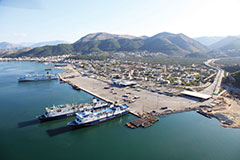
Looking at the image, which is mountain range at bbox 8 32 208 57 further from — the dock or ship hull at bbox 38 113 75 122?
the dock

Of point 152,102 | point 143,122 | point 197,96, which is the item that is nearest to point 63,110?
point 143,122

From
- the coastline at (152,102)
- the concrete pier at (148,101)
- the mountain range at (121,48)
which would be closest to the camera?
the coastline at (152,102)

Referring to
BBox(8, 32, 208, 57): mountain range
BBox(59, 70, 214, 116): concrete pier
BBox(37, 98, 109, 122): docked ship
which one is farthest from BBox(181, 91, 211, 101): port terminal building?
BBox(8, 32, 208, 57): mountain range

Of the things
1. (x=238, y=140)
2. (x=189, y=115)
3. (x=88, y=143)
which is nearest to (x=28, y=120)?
(x=88, y=143)

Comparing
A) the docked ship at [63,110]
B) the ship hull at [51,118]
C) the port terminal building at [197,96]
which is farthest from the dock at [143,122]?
the port terminal building at [197,96]

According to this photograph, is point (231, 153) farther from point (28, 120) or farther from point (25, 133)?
point (28, 120)

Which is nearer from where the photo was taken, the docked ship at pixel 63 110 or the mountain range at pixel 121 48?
the docked ship at pixel 63 110

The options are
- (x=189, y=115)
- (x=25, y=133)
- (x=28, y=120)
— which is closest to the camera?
(x=25, y=133)

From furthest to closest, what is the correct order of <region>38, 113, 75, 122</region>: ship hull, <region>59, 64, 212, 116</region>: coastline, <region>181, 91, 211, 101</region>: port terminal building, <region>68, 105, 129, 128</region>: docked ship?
<region>181, 91, 211, 101</region>: port terminal building
<region>59, 64, 212, 116</region>: coastline
<region>38, 113, 75, 122</region>: ship hull
<region>68, 105, 129, 128</region>: docked ship

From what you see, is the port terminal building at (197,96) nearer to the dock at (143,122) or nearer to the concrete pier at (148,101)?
the concrete pier at (148,101)
